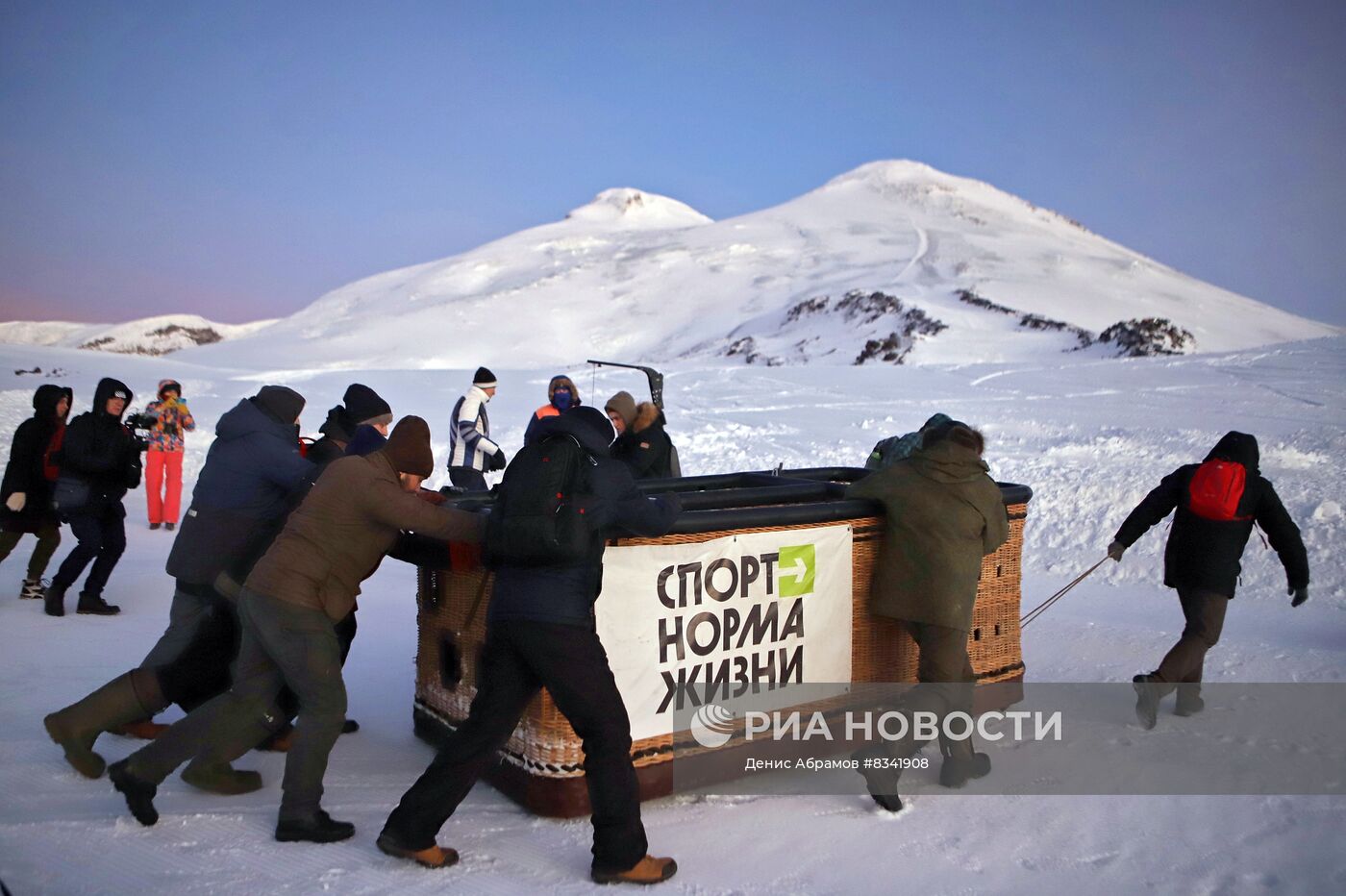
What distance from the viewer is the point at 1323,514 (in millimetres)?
8891

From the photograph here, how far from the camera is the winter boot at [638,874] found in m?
3.59

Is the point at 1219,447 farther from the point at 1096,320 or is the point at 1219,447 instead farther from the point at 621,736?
the point at 1096,320

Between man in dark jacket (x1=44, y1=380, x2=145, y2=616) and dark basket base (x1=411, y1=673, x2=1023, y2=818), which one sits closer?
dark basket base (x1=411, y1=673, x2=1023, y2=818)

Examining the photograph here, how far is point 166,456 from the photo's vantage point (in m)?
11.3

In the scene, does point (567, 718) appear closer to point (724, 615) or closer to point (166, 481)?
point (724, 615)

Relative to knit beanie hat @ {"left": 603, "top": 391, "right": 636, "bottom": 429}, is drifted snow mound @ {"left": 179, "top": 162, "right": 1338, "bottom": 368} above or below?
above

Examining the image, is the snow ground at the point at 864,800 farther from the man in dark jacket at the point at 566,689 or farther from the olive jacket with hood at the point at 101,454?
the olive jacket with hood at the point at 101,454

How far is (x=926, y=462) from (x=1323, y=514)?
621 centimetres

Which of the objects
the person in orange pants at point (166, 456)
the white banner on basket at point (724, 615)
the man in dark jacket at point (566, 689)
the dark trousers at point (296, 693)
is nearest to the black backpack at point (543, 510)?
the man in dark jacket at point (566, 689)

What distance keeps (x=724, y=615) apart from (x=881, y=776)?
92cm

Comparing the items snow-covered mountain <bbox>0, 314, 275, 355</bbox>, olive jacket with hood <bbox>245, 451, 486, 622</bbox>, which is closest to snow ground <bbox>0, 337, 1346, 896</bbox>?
olive jacket with hood <bbox>245, 451, 486, 622</bbox>

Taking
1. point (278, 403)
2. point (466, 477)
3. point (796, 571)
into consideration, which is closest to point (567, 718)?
point (796, 571)

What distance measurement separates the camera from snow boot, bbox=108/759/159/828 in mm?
3938

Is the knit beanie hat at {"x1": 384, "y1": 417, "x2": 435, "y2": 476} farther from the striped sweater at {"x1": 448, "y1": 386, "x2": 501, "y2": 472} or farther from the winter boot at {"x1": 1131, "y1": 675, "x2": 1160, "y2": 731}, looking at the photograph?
the striped sweater at {"x1": 448, "y1": 386, "x2": 501, "y2": 472}
